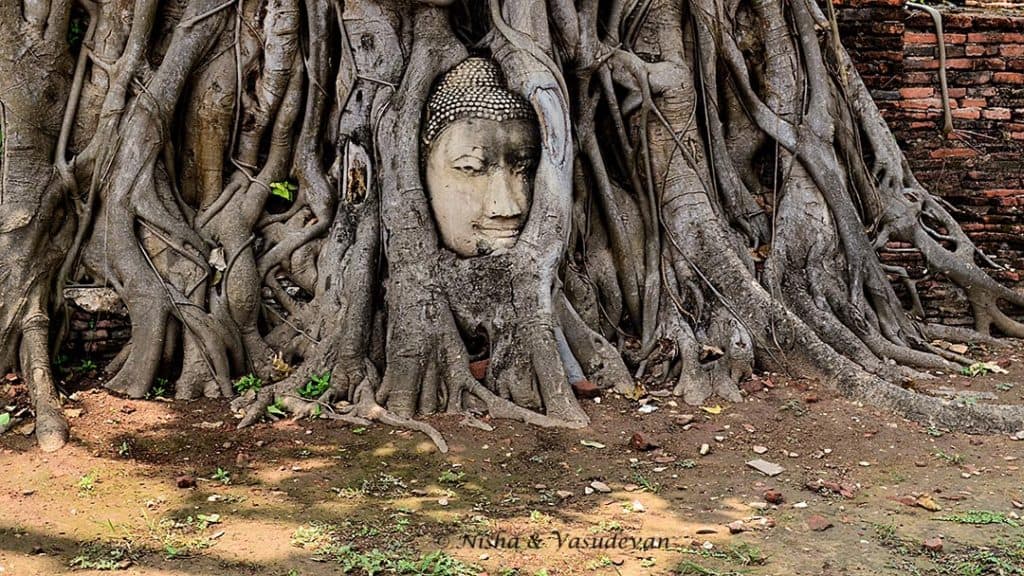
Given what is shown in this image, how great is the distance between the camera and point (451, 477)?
3.70 meters

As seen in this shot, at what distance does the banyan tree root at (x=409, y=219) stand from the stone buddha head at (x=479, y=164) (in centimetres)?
2

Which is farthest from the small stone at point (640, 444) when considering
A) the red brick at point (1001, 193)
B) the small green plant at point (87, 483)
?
the red brick at point (1001, 193)

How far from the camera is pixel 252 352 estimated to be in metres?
4.88

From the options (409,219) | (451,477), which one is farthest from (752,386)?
(409,219)

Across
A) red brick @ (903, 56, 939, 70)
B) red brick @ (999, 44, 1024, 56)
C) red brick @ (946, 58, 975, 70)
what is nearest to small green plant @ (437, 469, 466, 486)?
red brick @ (903, 56, 939, 70)

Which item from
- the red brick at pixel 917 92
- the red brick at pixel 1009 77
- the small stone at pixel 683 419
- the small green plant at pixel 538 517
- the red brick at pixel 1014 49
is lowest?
the small green plant at pixel 538 517

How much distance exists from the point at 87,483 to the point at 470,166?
222 cm

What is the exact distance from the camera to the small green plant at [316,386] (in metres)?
4.47

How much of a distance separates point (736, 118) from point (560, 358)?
2265mm

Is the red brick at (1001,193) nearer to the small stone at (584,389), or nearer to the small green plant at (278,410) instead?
the small stone at (584,389)

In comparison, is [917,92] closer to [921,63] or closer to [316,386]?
[921,63]

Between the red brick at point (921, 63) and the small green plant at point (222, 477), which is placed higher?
the red brick at point (921, 63)

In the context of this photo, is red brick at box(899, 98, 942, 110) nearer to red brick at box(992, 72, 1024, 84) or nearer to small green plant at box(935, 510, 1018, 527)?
red brick at box(992, 72, 1024, 84)

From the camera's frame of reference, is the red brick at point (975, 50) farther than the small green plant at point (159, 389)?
Yes
